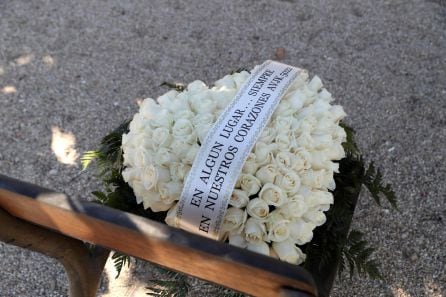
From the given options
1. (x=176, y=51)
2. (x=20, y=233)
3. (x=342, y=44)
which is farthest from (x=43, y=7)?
(x=20, y=233)

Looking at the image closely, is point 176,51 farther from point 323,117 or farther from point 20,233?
point 20,233

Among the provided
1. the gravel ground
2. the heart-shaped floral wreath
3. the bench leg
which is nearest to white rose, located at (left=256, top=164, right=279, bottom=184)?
the heart-shaped floral wreath

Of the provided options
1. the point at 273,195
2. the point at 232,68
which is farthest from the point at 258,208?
the point at 232,68

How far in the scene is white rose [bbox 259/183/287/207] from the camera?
1559 millimetres

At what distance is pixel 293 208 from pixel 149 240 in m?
0.57

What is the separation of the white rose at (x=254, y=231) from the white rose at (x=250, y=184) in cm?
8

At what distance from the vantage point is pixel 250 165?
1600mm

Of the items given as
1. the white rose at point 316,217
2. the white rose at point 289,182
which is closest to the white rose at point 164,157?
the white rose at point 289,182

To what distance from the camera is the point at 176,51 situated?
3.79m

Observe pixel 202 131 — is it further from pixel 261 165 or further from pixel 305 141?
pixel 305 141

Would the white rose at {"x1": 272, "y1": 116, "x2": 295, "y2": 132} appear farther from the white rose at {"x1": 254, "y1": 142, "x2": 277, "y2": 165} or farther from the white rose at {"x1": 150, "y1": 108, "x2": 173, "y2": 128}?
the white rose at {"x1": 150, "y1": 108, "x2": 173, "y2": 128}

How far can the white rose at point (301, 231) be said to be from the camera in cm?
159

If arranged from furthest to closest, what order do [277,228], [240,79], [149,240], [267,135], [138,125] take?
[240,79] < [138,125] < [267,135] < [277,228] < [149,240]

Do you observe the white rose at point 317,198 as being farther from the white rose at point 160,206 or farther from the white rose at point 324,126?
the white rose at point 160,206
